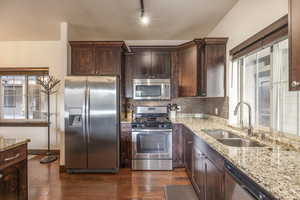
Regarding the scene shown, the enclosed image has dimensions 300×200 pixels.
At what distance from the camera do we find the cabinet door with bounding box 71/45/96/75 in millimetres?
3771

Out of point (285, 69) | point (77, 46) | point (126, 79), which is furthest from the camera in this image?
point (126, 79)

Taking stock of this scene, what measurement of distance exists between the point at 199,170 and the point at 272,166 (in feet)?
4.06

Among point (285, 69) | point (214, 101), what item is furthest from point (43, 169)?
point (285, 69)

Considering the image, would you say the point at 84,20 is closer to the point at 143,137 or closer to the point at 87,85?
the point at 87,85

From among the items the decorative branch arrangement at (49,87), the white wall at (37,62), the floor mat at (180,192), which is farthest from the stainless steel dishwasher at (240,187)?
the white wall at (37,62)

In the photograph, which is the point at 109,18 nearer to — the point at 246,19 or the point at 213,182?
the point at 246,19

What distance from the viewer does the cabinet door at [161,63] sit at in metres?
4.18

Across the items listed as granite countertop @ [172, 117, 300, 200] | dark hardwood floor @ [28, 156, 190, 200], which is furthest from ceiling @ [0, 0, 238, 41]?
dark hardwood floor @ [28, 156, 190, 200]

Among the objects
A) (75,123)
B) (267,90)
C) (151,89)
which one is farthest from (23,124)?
(267,90)

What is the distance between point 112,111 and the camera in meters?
3.50

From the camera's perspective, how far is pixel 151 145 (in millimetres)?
3682

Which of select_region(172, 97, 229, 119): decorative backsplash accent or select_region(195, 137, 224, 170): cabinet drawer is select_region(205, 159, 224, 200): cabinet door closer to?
select_region(195, 137, 224, 170): cabinet drawer

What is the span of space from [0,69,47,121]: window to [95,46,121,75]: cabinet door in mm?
2093

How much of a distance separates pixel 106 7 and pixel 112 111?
Answer: 1.70 m
